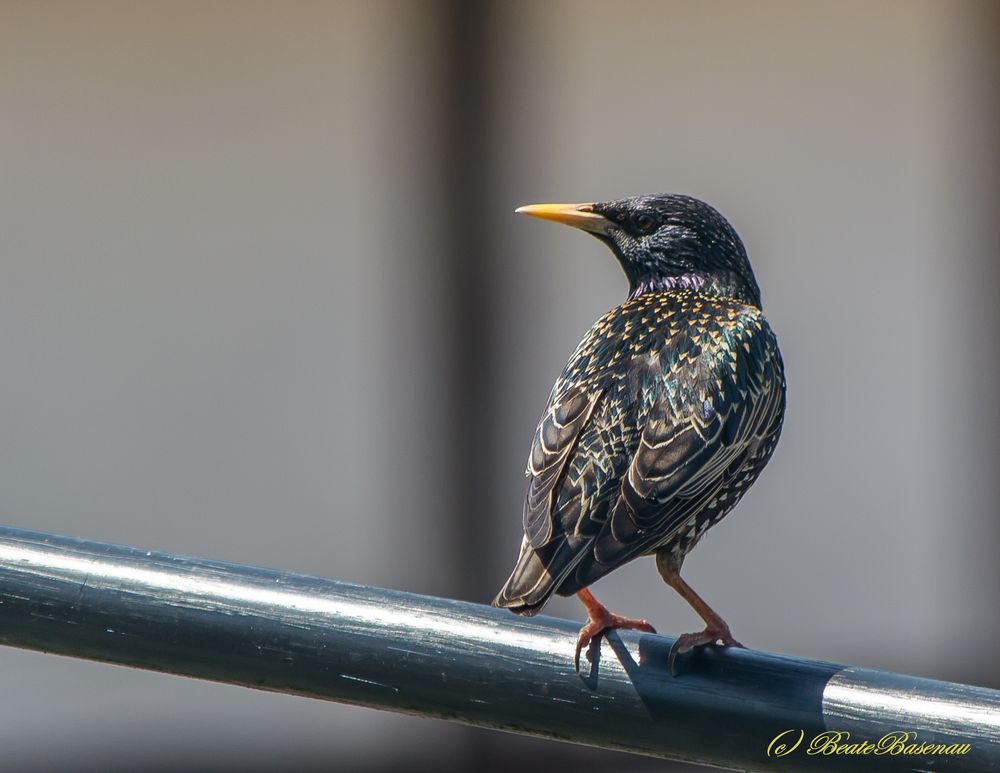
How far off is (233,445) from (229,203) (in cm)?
65

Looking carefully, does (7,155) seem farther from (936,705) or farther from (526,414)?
(936,705)

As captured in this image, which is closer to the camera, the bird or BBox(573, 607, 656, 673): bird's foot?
BBox(573, 607, 656, 673): bird's foot

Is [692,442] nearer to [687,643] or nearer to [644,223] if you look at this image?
[687,643]

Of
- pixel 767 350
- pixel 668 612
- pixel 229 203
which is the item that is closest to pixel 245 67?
pixel 229 203

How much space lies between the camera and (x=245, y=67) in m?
4.56

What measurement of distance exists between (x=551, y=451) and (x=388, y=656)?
0.74m

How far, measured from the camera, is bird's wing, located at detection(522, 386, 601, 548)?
7.66ft

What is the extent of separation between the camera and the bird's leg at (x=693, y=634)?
1881mm

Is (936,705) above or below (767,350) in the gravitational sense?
below

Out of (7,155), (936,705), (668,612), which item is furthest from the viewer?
(668,612)

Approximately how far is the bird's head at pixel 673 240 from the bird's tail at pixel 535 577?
0.96m

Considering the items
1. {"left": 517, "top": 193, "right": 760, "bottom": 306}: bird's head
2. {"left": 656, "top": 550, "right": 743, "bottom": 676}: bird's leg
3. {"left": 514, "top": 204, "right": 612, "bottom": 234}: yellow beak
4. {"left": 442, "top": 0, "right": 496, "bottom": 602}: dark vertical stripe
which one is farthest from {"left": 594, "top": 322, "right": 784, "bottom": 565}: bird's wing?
{"left": 442, "top": 0, "right": 496, "bottom": 602}: dark vertical stripe

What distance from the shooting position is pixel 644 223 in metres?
3.14
